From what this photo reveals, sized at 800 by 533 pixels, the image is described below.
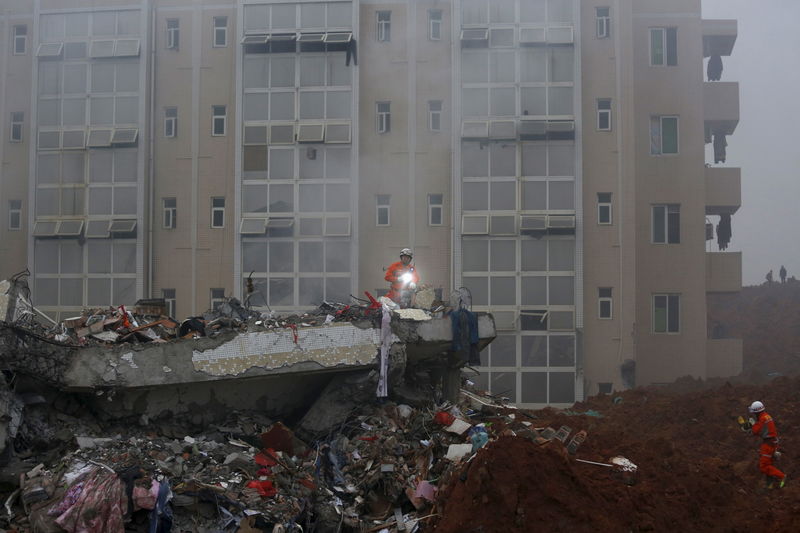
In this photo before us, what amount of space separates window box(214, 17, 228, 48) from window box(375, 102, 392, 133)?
4.33 metres

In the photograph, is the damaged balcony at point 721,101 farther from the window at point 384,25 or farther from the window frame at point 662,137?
the window at point 384,25

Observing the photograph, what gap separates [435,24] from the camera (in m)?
20.1

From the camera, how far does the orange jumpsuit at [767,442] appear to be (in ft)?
33.0

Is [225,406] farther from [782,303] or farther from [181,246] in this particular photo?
[782,303]

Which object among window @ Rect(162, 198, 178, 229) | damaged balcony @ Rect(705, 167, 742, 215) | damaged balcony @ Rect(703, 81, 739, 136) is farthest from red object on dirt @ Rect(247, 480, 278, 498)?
damaged balcony @ Rect(703, 81, 739, 136)

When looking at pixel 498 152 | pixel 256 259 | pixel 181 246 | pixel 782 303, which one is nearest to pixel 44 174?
pixel 181 246

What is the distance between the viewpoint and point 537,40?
19297mm

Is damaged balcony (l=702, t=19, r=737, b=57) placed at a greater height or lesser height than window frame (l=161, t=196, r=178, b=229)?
greater

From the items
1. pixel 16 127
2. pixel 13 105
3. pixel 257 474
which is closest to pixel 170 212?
pixel 16 127

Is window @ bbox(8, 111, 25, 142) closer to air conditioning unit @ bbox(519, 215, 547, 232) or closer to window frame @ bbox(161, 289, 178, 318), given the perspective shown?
window frame @ bbox(161, 289, 178, 318)

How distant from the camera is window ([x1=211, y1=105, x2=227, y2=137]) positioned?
806 inches

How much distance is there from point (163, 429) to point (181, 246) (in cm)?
1175

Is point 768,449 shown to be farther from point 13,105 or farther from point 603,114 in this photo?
point 13,105

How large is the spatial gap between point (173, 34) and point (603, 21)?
10.9m
